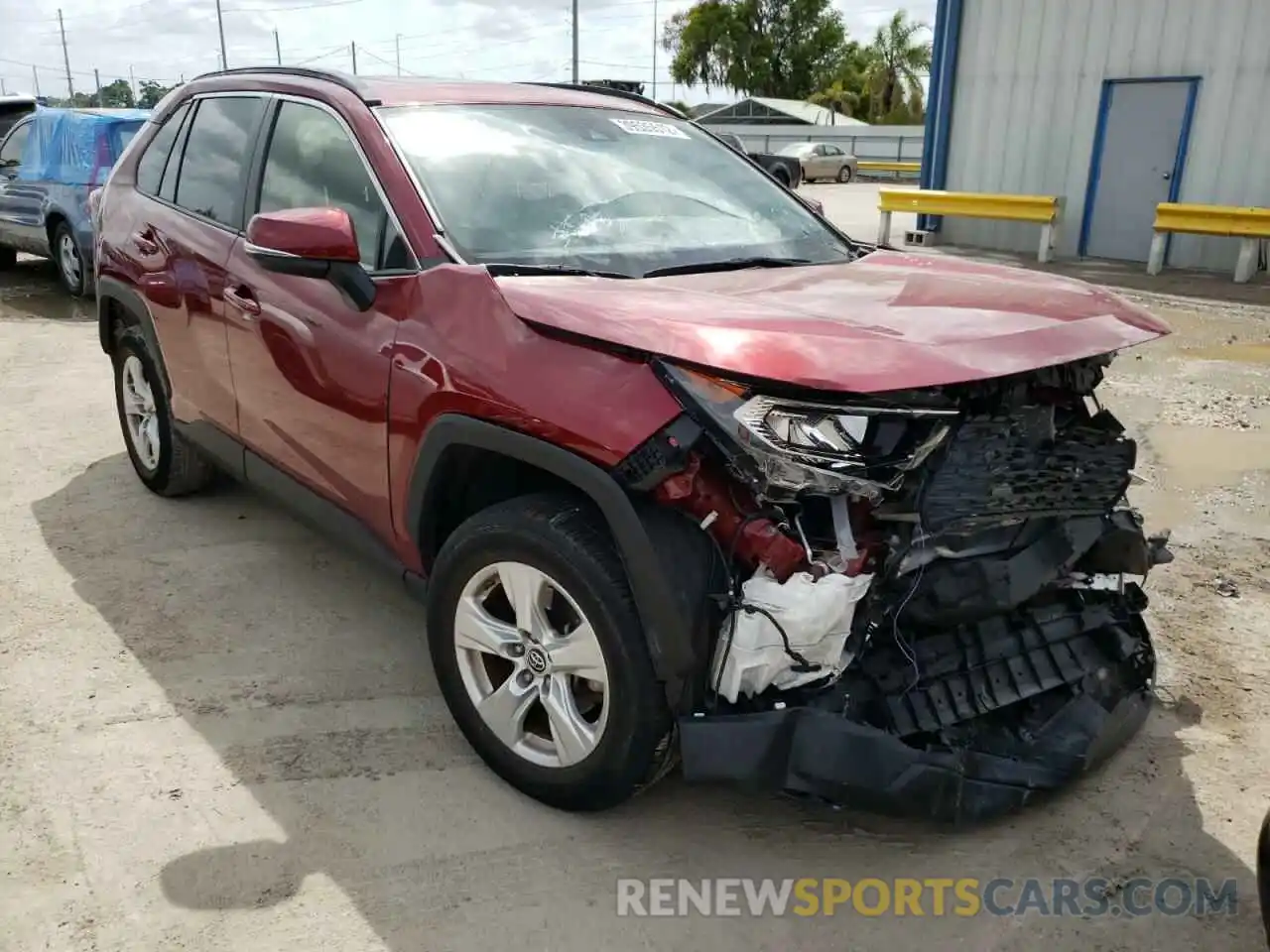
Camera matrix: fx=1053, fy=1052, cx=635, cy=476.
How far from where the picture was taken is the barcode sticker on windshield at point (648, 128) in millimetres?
3744

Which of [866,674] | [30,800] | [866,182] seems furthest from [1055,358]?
[866,182]

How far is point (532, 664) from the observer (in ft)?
8.85

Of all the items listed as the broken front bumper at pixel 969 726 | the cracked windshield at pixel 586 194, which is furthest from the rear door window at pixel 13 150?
A: the broken front bumper at pixel 969 726

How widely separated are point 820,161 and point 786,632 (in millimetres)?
33166

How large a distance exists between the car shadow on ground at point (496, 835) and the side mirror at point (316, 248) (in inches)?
51.0

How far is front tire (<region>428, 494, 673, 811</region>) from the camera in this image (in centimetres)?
244

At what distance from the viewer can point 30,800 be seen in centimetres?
284

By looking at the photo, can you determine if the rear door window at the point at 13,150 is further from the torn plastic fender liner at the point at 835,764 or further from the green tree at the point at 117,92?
the green tree at the point at 117,92

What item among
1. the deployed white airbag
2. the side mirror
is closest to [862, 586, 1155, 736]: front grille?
the deployed white airbag

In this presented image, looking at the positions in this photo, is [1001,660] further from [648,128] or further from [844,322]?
[648,128]

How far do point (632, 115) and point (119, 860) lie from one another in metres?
2.93

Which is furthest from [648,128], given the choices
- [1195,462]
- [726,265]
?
[1195,462]

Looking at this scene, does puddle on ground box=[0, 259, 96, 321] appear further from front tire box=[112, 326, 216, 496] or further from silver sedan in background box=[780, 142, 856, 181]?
silver sedan in background box=[780, 142, 856, 181]

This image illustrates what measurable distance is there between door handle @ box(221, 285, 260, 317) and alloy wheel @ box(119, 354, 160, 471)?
4.12 ft
